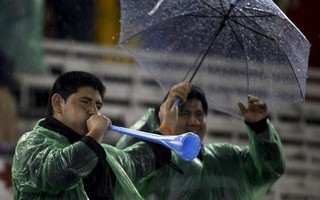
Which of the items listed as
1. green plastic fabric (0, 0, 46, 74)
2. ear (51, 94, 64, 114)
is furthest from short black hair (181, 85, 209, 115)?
green plastic fabric (0, 0, 46, 74)

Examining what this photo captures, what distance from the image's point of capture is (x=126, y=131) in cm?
494

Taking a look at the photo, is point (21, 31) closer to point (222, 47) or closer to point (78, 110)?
point (222, 47)

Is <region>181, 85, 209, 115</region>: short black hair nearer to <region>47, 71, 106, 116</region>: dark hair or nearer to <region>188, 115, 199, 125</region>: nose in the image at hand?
<region>188, 115, 199, 125</region>: nose

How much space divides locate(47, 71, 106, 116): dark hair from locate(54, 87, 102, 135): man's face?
3 centimetres

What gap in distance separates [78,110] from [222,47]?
127 centimetres

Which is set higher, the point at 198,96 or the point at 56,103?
the point at 56,103

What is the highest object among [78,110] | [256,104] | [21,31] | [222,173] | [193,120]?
[78,110]

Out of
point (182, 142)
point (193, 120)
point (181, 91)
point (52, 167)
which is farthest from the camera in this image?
point (193, 120)

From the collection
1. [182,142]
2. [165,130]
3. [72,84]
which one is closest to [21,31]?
[165,130]

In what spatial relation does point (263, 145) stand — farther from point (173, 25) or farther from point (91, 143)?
point (91, 143)

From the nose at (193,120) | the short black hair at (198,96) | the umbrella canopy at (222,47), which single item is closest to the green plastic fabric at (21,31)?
the umbrella canopy at (222,47)

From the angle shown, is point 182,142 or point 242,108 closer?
point 182,142

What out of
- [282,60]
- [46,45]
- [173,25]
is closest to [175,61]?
[173,25]

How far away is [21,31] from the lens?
884 centimetres
